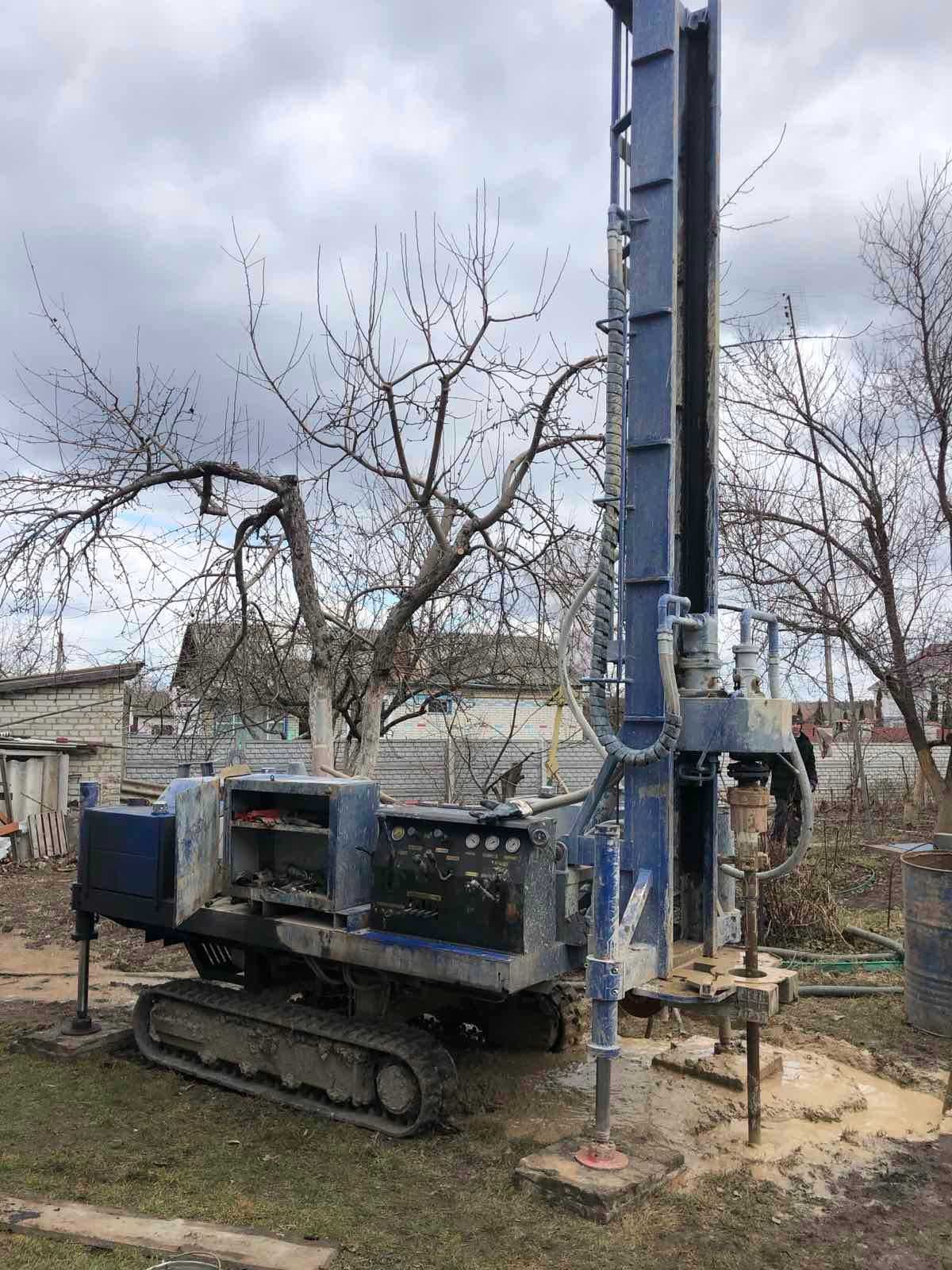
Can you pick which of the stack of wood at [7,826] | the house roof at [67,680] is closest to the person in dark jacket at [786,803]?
the house roof at [67,680]

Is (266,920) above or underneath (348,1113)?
above

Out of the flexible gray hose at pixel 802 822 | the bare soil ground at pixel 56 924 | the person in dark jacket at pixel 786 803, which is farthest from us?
the person in dark jacket at pixel 786 803

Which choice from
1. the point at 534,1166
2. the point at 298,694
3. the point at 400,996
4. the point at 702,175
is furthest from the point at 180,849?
the point at 298,694

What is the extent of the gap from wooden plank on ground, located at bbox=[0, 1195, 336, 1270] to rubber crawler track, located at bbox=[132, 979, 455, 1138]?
1225 mm

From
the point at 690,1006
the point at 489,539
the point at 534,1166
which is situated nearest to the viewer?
the point at 534,1166

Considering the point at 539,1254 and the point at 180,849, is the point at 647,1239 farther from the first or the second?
the point at 180,849

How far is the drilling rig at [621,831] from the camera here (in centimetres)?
479

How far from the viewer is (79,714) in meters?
16.4

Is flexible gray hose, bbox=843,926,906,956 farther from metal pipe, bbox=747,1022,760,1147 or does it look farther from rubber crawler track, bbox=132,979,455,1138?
rubber crawler track, bbox=132,979,455,1138

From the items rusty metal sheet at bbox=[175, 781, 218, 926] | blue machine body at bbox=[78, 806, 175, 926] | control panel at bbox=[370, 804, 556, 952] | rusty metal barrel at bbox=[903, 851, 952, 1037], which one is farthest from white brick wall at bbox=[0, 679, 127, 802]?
rusty metal barrel at bbox=[903, 851, 952, 1037]

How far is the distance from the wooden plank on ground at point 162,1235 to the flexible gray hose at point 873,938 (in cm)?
609

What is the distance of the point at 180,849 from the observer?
5.91m

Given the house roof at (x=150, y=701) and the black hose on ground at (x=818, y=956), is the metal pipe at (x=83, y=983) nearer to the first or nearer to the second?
the house roof at (x=150, y=701)

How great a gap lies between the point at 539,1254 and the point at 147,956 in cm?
633
